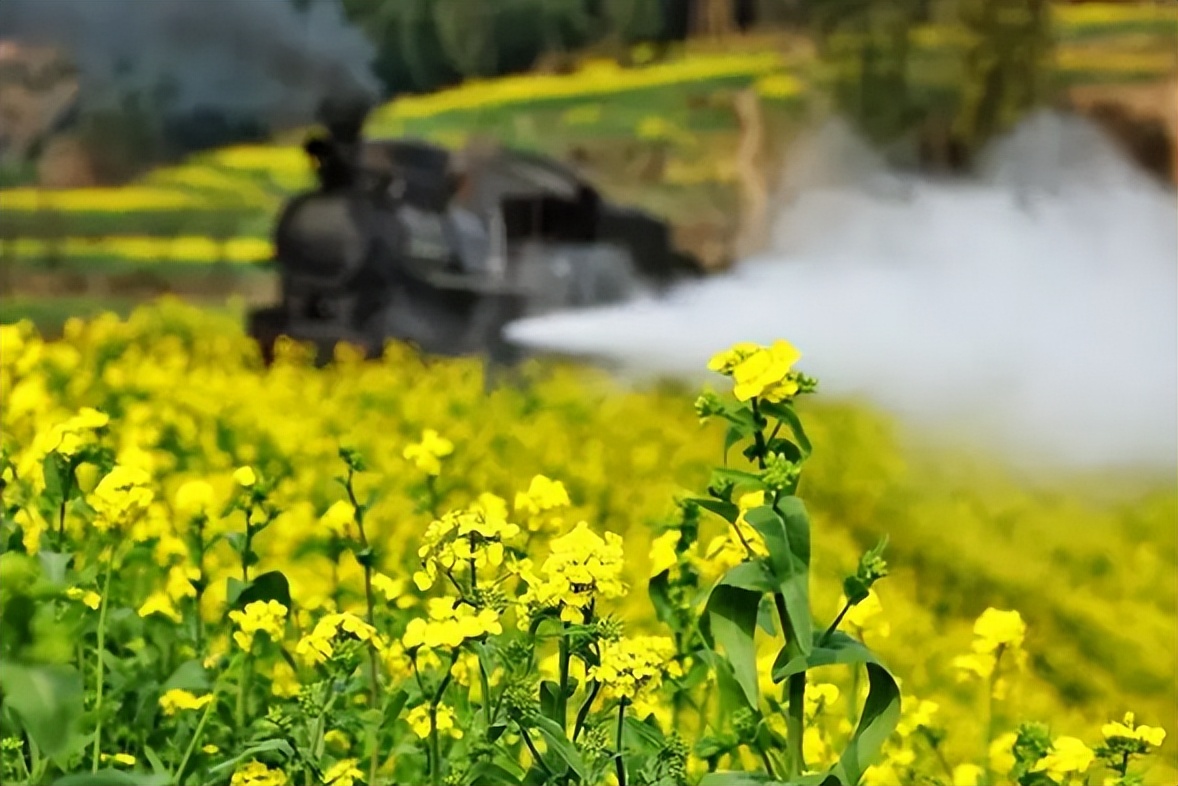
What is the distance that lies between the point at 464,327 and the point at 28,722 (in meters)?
0.52

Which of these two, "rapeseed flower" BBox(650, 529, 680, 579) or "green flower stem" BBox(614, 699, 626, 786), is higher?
"rapeseed flower" BBox(650, 529, 680, 579)

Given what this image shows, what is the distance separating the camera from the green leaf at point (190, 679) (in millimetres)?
872

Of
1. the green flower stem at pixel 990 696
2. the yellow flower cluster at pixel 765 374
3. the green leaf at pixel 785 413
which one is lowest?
the green flower stem at pixel 990 696

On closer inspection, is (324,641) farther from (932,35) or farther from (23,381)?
(932,35)

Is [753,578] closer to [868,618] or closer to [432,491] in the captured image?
[868,618]

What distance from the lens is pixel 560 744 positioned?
685 millimetres

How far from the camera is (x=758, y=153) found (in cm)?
110

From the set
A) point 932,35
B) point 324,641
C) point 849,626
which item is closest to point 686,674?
point 849,626

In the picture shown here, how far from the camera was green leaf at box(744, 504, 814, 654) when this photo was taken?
2.25 feet

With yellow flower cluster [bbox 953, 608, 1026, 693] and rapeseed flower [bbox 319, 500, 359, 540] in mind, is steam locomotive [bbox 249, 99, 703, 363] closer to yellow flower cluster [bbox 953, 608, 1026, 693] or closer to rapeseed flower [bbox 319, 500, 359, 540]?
rapeseed flower [bbox 319, 500, 359, 540]

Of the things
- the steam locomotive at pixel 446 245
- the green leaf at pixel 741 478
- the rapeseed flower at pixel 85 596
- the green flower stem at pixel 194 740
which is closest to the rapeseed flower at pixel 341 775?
the green flower stem at pixel 194 740

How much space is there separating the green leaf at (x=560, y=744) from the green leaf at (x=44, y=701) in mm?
347

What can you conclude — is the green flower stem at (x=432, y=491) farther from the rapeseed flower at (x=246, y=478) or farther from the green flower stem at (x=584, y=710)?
the green flower stem at (x=584, y=710)

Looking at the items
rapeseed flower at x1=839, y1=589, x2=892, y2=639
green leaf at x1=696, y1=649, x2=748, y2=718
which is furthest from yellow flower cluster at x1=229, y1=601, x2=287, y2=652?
rapeseed flower at x1=839, y1=589, x2=892, y2=639
